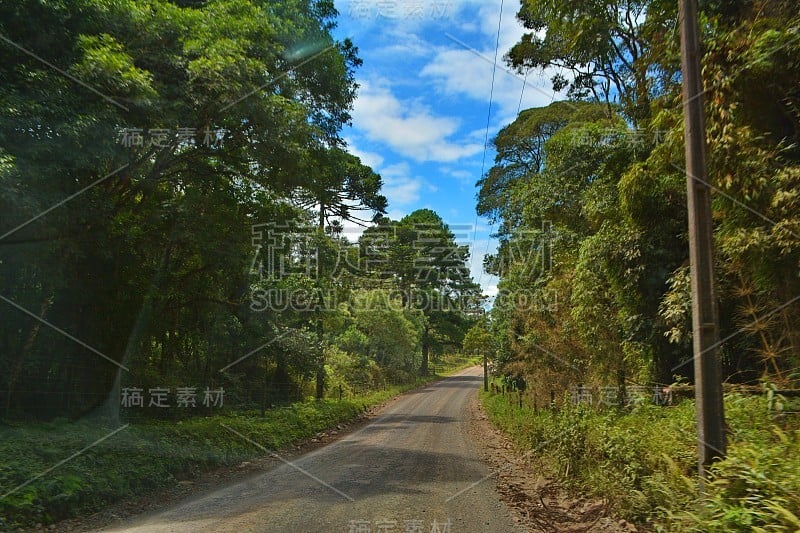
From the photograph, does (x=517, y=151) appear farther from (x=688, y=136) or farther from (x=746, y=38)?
(x=688, y=136)

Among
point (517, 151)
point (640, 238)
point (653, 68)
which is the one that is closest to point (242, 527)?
point (640, 238)

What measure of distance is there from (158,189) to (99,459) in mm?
6077

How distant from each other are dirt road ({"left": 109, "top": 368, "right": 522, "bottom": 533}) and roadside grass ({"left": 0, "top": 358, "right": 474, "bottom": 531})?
922 mm

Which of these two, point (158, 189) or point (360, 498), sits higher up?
point (158, 189)

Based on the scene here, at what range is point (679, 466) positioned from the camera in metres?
5.66

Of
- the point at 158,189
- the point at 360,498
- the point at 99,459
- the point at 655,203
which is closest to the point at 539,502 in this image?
the point at 360,498

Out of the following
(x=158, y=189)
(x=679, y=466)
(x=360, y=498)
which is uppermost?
Result: (x=158, y=189)

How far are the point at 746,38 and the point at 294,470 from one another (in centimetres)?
967

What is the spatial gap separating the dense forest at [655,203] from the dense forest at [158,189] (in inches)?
210

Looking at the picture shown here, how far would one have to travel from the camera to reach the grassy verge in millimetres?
4184

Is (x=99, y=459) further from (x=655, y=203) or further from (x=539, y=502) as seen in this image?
(x=655, y=203)
